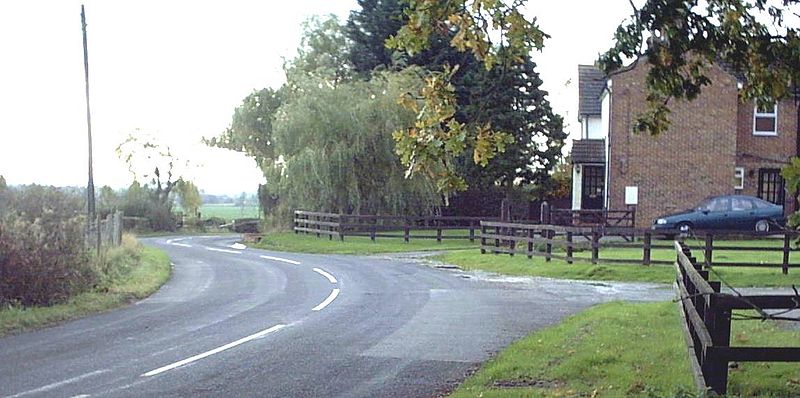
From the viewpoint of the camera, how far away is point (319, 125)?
42.0 metres

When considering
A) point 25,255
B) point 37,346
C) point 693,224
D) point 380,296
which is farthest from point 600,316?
point 693,224

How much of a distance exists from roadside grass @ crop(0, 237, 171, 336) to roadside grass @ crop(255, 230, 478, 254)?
7822 millimetres

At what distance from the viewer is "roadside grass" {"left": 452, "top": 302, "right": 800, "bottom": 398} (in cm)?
873

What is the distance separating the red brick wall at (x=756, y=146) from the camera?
3769cm

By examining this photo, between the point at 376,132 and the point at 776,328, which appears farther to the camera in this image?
the point at 376,132

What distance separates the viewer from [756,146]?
125ft

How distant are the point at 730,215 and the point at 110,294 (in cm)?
2241

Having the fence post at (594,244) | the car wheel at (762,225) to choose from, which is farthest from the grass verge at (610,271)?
the car wheel at (762,225)

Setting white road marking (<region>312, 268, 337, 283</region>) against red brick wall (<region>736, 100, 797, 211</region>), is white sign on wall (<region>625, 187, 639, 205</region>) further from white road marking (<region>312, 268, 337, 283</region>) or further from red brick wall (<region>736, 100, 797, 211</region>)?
white road marking (<region>312, 268, 337, 283</region>)

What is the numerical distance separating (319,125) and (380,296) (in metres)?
23.4

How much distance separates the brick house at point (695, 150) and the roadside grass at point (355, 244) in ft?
22.4

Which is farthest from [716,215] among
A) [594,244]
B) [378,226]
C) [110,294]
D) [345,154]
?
[110,294]

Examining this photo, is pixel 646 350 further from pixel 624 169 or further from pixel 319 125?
pixel 319 125

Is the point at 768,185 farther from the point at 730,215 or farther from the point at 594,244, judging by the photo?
the point at 594,244
